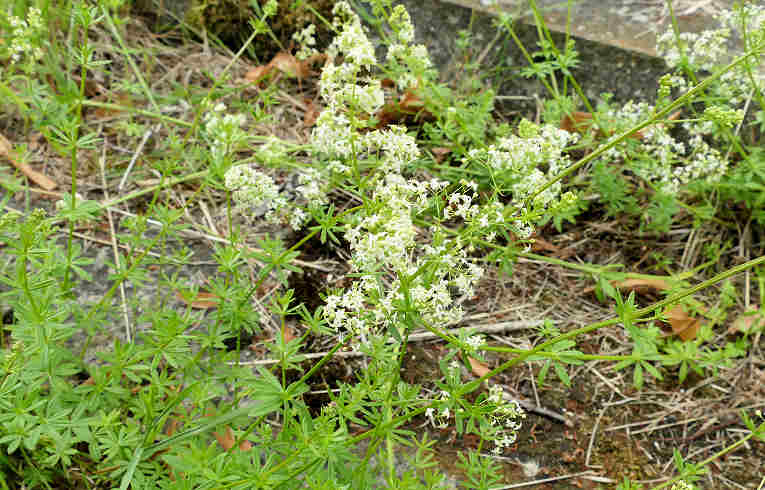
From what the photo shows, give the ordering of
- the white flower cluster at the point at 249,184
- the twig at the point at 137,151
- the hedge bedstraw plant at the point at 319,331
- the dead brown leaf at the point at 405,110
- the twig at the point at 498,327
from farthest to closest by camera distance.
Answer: the dead brown leaf at the point at 405,110, the twig at the point at 137,151, the twig at the point at 498,327, the white flower cluster at the point at 249,184, the hedge bedstraw plant at the point at 319,331

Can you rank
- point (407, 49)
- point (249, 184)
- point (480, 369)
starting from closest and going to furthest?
1. point (249, 184)
2. point (480, 369)
3. point (407, 49)

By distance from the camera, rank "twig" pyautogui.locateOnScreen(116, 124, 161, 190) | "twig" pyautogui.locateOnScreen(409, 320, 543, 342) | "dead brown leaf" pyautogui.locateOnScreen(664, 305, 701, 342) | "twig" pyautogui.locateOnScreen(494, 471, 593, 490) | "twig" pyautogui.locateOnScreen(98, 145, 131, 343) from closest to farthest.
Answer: "twig" pyautogui.locateOnScreen(494, 471, 593, 490)
"twig" pyautogui.locateOnScreen(98, 145, 131, 343)
"twig" pyautogui.locateOnScreen(409, 320, 543, 342)
"dead brown leaf" pyautogui.locateOnScreen(664, 305, 701, 342)
"twig" pyautogui.locateOnScreen(116, 124, 161, 190)

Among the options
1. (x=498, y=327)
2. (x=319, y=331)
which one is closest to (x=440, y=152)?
(x=498, y=327)

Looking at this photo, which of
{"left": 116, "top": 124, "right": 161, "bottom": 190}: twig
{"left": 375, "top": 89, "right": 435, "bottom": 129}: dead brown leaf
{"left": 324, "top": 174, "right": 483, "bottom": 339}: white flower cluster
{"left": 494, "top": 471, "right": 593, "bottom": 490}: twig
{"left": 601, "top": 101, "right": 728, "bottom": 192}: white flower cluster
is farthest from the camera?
{"left": 375, "top": 89, "right": 435, "bottom": 129}: dead brown leaf

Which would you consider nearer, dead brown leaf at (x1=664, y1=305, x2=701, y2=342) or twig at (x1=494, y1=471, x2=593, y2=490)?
twig at (x1=494, y1=471, x2=593, y2=490)

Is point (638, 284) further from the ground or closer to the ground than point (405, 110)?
closer to the ground

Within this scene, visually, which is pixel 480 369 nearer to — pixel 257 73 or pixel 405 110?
pixel 405 110

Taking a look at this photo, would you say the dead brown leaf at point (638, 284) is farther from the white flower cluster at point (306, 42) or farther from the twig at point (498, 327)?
the white flower cluster at point (306, 42)

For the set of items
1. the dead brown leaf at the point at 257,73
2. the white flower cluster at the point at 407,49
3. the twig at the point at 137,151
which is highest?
the white flower cluster at the point at 407,49

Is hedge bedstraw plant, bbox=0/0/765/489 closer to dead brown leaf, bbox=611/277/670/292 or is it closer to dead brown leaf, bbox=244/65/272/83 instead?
dead brown leaf, bbox=611/277/670/292

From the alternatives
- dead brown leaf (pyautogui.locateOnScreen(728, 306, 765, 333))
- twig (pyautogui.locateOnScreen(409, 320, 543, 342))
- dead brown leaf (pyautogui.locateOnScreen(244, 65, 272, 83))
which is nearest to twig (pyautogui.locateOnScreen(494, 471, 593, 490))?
twig (pyautogui.locateOnScreen(409, 320, 543, 342))

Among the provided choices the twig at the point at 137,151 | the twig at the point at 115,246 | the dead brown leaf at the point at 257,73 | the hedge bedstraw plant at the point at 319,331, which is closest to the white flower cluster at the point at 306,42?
the dead brown leaf at the point at 257,73

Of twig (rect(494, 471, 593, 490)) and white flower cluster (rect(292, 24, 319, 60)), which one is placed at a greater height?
white flower cluster (rect(292, 24, 319, 60))

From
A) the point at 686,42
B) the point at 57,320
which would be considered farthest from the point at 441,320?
the point at 686,42
